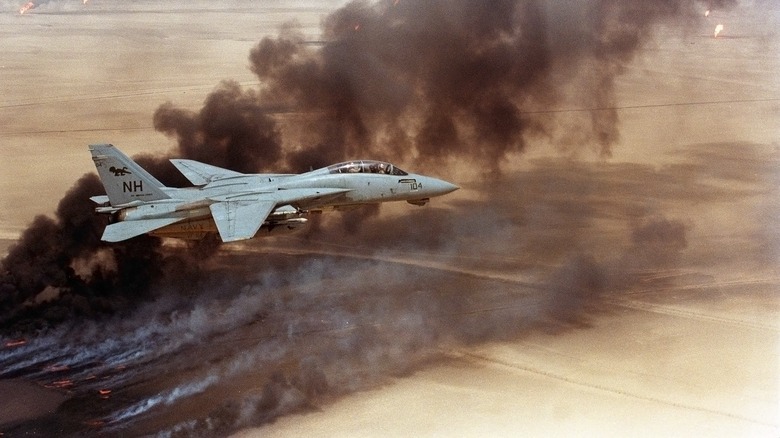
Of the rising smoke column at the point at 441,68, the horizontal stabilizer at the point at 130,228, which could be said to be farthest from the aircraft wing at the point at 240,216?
the rising smoke column at the point at 441,68

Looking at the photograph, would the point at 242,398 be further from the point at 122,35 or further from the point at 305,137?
Answer: the point at 122,35

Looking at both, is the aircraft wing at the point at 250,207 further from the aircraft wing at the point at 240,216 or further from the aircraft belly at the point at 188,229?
the aircraft belly at the point at 188,229

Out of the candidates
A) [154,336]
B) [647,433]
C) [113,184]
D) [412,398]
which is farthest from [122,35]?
[647,433]

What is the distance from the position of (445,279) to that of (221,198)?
24.6 feet

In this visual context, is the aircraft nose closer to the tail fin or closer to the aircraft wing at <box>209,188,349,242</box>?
the aircraft wing at <box>209,188,349,242</box>

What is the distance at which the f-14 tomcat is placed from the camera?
21.8 m

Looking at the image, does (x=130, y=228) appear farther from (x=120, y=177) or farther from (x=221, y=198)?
(x=221, y=198)

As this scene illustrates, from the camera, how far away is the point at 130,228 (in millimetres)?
21578

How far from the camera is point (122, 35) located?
30531 millimetres

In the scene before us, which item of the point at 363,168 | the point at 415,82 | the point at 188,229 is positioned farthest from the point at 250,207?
the point at 415,82

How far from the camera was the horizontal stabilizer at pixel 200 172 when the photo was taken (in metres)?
24.3

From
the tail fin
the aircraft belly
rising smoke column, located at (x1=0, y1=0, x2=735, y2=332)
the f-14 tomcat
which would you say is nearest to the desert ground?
rising smoke column, located at (x1=0, y1=0, x2=735, y2=332)

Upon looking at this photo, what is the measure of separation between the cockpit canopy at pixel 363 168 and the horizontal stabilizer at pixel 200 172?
2849mm

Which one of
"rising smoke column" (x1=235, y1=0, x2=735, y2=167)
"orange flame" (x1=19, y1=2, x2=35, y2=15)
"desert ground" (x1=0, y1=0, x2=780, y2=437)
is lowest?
"desert ground" (x1=0, y1=0, x2=780, y2=437)
